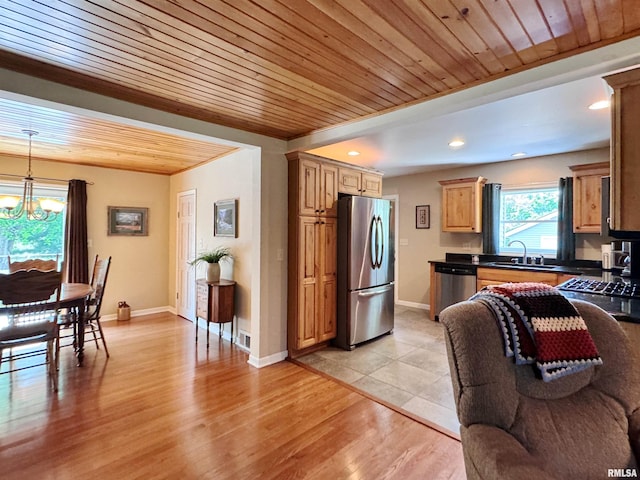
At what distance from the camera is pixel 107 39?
176cm

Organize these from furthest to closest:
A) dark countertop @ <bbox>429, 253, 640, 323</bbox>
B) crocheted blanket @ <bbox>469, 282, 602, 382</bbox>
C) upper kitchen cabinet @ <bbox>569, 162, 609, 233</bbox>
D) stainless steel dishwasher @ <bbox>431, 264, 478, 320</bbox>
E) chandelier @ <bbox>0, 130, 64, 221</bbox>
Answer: stainless steel dishwasher @ <bbox>431, 264, 478, 320</bbox>, upper kitchen cabinet @ <bbox>569, 162, 609, 233</bbox>, chandelier @ <bbox>0, 130, 64, 221</bbox>, dark countertop @ <bbox>429, 253, 640, 323</bbox>, crocheted blanket @ <bbox>469, 282, 602, 382</bbox>

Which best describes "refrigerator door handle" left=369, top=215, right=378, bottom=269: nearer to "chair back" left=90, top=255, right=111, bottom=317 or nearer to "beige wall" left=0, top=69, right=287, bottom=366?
"beige wall" left=0, top=69, right=287, bottom=366

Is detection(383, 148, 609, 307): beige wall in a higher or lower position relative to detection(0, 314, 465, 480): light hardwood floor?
higher

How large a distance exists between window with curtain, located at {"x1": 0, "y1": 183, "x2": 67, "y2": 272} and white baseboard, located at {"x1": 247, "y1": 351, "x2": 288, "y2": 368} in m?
3.56

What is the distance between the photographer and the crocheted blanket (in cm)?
125

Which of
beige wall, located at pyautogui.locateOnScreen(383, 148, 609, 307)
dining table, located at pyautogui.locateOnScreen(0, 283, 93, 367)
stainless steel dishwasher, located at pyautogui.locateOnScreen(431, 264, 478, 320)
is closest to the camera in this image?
dining table, located at pyautogui.locateOnScreen(0, 283, 93, 367)

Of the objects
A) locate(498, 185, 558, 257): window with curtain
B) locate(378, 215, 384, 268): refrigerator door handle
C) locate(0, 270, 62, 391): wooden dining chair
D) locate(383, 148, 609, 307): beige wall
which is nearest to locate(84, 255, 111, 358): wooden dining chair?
locate(0, 270, 62, 391): wooden dining chair

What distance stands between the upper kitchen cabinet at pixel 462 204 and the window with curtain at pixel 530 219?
0.40m

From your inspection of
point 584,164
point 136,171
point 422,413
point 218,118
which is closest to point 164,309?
point 136,171

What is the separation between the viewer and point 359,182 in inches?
166

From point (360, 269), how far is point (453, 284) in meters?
1.77

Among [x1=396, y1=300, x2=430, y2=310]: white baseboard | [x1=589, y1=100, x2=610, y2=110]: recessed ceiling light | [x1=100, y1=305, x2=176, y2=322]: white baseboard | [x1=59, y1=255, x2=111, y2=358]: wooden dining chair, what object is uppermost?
[x1=589, y1=100, x2=610, y2=110]: recessed ceiling light

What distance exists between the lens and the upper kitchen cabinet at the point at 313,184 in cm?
351

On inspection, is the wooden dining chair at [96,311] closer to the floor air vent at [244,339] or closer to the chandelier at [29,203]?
the chandelier at [29,203]
